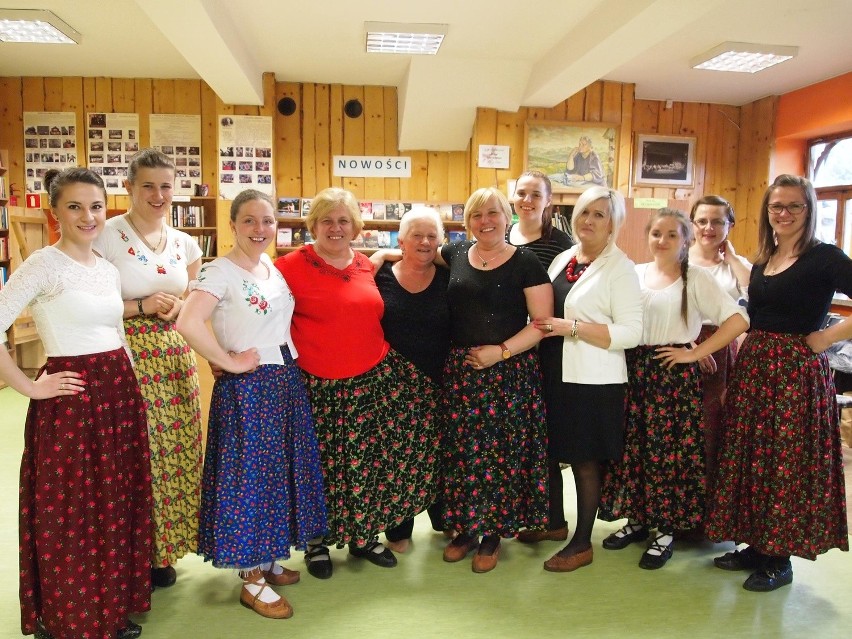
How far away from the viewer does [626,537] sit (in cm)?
284

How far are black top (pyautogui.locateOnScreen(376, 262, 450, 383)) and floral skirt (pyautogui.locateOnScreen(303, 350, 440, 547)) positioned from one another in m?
0.06

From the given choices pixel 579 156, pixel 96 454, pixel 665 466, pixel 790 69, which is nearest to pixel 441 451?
pixel 665 466

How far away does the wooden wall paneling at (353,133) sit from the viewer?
6.73 m

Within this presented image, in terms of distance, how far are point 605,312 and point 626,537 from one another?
3.78 feet

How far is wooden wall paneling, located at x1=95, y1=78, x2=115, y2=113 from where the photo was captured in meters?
6.54

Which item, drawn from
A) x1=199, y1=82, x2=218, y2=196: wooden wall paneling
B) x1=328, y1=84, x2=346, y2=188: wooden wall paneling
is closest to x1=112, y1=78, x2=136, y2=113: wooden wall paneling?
x1=199, y1=82, x2=218, y2=196: wooden wall paneling

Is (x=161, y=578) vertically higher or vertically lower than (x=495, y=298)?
lower

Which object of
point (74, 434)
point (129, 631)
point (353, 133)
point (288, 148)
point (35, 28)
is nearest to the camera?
point (74, 434)

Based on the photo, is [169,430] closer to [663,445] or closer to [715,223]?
[663,445]

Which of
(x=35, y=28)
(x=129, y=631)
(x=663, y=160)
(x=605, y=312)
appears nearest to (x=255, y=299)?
(x=129, y=631)

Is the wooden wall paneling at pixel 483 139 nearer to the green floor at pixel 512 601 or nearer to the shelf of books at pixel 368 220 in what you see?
the shelf of books at pixel 368 220

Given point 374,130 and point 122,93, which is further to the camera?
point 374,130

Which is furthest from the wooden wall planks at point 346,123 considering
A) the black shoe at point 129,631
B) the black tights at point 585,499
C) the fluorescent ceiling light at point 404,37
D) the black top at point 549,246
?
the black shoe at point 129,631

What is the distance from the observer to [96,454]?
6.27 ft
